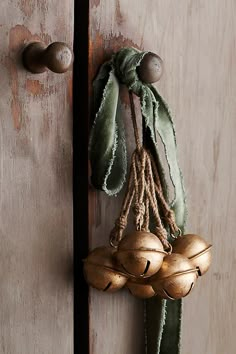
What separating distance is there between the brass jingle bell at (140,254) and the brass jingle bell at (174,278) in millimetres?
15

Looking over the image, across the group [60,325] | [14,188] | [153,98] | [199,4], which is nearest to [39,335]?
[60,325]

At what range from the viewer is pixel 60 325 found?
739 mm

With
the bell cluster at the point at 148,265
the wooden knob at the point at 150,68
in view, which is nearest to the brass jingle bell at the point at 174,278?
the bell cluster at the point at 148,265

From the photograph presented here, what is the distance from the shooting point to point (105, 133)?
0.73 m

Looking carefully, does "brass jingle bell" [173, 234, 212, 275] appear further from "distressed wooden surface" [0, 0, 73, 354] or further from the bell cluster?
"distressed wooden surface" [0, 0, 73, 354]

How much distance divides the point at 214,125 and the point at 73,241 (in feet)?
0.65

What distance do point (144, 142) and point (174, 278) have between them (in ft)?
0.43

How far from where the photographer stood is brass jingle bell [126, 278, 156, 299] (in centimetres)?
76

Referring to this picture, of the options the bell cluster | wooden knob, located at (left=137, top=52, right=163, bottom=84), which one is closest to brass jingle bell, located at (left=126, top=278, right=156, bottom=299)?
the bell cluster

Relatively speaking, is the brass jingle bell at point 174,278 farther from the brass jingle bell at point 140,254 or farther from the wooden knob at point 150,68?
the wooden knob at point 150,68

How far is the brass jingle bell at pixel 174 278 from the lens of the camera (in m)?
0.73

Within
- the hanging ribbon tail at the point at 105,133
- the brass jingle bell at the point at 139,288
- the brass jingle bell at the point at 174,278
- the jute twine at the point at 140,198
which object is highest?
the hanging ribbon tail at the point at 105,133

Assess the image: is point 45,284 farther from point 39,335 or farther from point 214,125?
point 214,125

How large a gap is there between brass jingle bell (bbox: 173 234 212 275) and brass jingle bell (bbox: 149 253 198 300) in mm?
15
